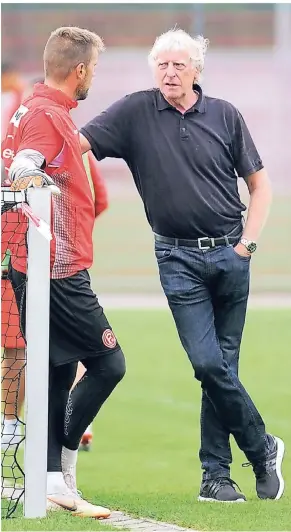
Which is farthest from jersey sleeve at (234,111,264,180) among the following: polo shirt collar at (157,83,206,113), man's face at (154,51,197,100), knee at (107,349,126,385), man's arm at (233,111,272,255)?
knee at (107,349,126,385)

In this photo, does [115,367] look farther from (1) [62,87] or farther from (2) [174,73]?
(2) [174,73]

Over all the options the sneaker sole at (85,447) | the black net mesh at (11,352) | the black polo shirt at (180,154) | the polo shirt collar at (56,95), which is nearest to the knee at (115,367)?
the black net mesh at (11,352)

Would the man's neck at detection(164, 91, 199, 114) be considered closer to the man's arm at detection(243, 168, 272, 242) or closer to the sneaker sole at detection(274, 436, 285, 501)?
the man's arm at detection(243, 168, 272, 242)

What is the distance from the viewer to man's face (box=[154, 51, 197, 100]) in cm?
559

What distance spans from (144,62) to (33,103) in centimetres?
2028

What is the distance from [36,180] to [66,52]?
71 centimetres

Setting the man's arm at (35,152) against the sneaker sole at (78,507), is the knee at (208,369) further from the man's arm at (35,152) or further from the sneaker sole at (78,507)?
the man's arm at (35,152)

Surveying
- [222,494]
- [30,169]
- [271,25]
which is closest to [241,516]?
[222,494]

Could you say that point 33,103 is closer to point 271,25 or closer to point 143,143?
point 143,143

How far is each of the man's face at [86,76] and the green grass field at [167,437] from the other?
180 centimetres

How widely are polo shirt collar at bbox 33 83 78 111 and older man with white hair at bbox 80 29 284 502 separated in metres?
0.41

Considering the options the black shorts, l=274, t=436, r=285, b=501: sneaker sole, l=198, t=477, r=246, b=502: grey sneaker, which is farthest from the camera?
l=274, t=436, r=285, b=501: sneaker sole

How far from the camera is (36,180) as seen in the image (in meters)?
4.87

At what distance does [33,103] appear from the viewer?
518cm
